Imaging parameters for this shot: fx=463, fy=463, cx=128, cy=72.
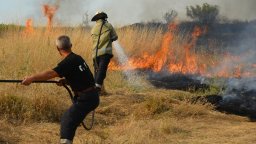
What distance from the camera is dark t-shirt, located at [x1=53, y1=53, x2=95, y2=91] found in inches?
212

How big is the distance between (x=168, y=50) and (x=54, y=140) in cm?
1088

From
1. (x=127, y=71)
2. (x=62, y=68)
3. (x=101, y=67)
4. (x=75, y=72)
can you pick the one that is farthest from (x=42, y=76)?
(x=127, y=71)

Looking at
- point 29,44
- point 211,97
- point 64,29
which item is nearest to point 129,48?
point 64,29

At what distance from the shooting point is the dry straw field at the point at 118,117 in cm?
749

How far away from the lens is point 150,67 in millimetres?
16812

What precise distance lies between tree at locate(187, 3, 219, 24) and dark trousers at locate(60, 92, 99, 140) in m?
32.9

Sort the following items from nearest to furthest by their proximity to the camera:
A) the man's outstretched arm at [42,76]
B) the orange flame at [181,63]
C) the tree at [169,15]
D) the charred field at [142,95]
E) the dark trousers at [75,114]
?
the man's outstretched arm at [42,76] < the dark trousers at [75,114] < the charred field at [142,95] < the orange flame at [181,63] < the tree at [169,15]

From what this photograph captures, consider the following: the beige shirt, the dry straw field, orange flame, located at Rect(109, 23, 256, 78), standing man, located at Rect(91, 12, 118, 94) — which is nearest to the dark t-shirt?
the dry straw field

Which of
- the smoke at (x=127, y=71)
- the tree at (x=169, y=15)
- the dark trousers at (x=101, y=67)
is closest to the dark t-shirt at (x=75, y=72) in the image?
the dark trousers at (x=101, y=67)

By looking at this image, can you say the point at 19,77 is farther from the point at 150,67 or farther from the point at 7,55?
the point at 150,67

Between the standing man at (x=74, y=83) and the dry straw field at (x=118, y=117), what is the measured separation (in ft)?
4.18

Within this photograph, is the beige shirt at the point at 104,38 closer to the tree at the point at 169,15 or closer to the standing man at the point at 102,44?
the standing man at the point at 102,44

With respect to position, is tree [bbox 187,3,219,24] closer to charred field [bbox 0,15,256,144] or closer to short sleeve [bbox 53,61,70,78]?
charred field [bbox 0,15,256,144]

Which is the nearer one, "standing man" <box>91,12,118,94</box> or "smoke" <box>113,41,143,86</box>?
"standing man" <box>91,12,118,94</box>
